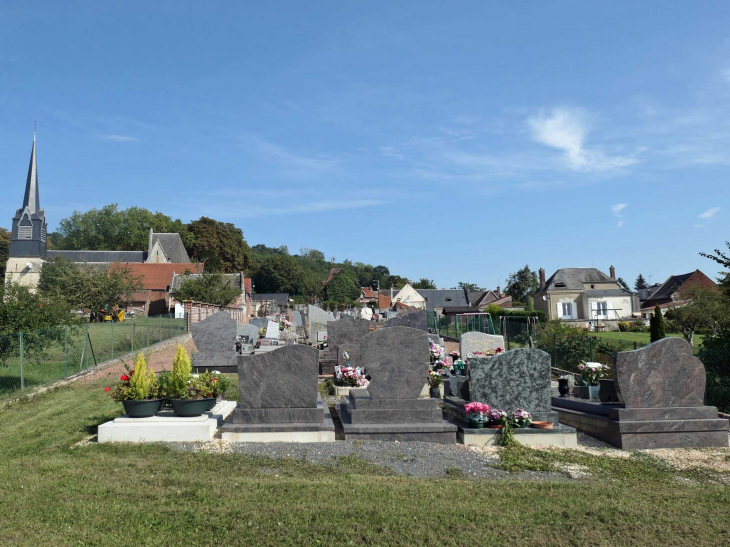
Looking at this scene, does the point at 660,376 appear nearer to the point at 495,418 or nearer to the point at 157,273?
the point at 495,418

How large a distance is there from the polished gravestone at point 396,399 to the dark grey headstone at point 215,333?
24.9 ft

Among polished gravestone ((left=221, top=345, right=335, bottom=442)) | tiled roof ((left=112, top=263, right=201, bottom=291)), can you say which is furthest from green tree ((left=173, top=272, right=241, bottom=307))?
polished gravestone ((left=221, top=345, right=335, bottom=442))

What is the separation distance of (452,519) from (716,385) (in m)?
9.81

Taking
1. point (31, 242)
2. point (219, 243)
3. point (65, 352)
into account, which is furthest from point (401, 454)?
point (219, 243)

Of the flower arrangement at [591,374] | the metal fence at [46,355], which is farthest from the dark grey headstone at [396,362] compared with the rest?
the metal fence at [46,355]

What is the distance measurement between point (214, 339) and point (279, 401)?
325 inches

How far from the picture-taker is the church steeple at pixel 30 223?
6116 centimetres

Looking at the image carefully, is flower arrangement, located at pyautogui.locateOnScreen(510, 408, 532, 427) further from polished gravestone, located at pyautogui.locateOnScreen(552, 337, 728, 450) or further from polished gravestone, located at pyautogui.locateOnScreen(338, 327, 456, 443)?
polished gravestone, located at pyautogui.locateOnScreen(552, 337, 728, 450)

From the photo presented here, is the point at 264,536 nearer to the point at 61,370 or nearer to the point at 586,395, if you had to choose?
the point at 586,395

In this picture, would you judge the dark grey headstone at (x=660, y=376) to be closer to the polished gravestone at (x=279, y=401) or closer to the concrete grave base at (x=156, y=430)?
the polished gravestone at (x=279, y=401)

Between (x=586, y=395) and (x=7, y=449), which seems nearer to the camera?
(x=7, y=449)

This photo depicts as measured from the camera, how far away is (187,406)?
8.89m

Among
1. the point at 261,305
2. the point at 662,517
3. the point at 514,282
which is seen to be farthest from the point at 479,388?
the point at 514,282

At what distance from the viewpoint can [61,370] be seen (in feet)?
51.2
